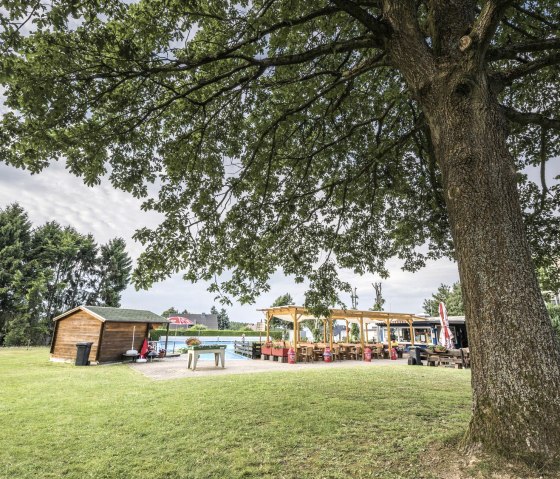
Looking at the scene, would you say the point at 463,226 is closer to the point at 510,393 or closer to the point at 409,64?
the point at 510,393

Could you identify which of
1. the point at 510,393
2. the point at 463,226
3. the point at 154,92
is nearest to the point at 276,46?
the point at 154,92

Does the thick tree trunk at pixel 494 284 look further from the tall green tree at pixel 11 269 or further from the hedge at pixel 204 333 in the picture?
the hedge at pixel 204 333

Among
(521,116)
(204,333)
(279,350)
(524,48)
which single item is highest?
(524,48)

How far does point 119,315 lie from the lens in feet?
57.4

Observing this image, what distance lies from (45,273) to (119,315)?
19.2 metres

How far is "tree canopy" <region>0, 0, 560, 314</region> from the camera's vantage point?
14.2ft

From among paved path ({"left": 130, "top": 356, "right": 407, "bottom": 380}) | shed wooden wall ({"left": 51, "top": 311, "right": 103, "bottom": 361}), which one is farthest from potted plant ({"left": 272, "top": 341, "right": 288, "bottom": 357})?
shed wooden wall ({"left": 51, "top": 311, "right": 103, "bottom": 361})

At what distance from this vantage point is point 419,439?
3.66m

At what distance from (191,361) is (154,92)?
1218 centimetres

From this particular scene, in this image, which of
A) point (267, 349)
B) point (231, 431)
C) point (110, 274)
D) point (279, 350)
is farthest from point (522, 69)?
point (110, 274)

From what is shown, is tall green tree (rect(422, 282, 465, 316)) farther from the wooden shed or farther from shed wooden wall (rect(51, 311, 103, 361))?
shed wooden wall (rect(51, 311, 103, 361))

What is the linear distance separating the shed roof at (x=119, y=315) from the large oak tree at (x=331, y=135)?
12162 millimetres

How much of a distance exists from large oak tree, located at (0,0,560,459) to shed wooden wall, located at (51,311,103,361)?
12721 millimetres

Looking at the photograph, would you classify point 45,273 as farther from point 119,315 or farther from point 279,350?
point 279,350
